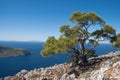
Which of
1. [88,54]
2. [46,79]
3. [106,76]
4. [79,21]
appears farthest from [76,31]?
[106,76]

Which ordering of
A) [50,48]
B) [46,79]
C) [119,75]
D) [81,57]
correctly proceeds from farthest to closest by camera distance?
[81,57]
[50,48]
[46,79]
[119,75]

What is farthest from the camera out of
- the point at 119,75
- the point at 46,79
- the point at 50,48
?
the point at 50,48

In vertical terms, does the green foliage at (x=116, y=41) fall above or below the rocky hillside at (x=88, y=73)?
above

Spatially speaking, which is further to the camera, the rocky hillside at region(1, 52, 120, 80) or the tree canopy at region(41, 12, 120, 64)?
the tree canopy at region(41, 12, 120, 64)

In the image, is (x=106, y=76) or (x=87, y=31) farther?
(x=87, y=31)

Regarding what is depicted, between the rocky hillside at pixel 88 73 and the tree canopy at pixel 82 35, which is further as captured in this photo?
the tree canopy at pixel 82 35

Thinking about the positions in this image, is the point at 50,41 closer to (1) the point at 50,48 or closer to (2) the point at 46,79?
(1) the point at 50,48

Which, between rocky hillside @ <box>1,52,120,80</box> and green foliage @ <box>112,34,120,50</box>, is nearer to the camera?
rocky hillside @ <box>1,52,120,80</box>

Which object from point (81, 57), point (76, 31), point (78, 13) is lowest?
point (81, 57)

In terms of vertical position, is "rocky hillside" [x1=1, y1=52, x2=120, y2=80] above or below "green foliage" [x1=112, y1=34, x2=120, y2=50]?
below

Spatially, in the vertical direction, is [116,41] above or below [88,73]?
above

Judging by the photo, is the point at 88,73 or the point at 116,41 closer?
the point at 88,73

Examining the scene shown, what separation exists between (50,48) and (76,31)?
666 centimetres

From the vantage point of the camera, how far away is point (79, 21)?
4072cm
